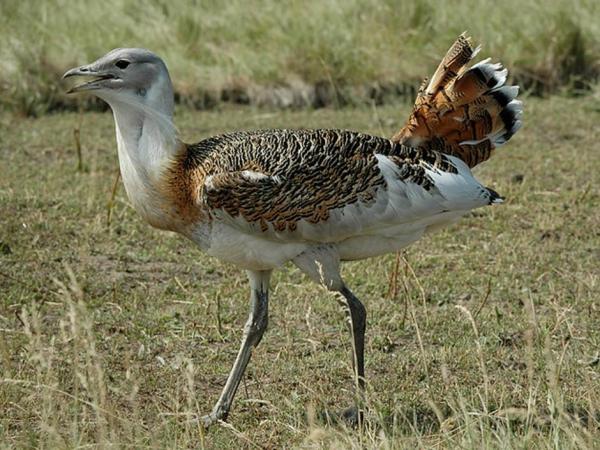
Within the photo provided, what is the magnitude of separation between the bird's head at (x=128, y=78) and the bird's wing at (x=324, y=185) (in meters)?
0.36

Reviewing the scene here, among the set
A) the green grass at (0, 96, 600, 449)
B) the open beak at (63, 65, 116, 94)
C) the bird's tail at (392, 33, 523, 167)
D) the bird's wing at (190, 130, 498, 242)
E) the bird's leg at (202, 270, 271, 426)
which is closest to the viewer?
the green grass at (0, 96, 600, 449)

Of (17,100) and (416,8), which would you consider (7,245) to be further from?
(416,8)

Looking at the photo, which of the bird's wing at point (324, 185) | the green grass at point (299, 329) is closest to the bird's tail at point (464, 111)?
the bird's wing at point (324, 185)

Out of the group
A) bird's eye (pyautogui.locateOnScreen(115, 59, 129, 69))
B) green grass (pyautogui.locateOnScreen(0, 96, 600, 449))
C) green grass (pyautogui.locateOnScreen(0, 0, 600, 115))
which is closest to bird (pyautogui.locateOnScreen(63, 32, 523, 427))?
bird's eye (pyautogui.locateOnScreen(115, 59, 129, 69))

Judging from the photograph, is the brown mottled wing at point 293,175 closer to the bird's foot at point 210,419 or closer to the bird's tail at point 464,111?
the bird's tail at point 464,111

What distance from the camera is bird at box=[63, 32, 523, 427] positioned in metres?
4.80

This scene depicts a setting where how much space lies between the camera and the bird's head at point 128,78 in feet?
15.7

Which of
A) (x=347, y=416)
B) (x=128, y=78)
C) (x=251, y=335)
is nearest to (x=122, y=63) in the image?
(x=128, y=78)

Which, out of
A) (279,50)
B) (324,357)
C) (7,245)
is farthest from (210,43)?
(324,357)

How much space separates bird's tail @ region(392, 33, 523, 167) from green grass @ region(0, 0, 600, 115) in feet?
16.4

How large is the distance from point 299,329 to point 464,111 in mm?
1425

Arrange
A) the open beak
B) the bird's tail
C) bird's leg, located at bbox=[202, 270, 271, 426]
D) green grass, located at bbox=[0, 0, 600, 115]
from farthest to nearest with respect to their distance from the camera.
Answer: green grass, located at bbox=[0, 0, 600, 115], the bird's tail, bird's leg, located at bbox=[202, 270, 271, 426], the open beak

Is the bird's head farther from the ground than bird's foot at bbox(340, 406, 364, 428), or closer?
farther from the ground

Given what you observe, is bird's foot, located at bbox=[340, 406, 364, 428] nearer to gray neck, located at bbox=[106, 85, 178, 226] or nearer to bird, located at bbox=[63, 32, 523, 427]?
bird, located at bbox=[63, 32, 523, 427]
